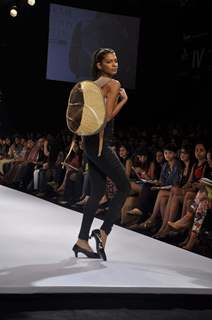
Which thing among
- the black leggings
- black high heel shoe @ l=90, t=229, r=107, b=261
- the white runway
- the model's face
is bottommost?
the white runway

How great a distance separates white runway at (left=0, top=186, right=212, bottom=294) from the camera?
2.06 meters

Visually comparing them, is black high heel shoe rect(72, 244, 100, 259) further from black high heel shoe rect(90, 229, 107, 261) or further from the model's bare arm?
the model's bare arm

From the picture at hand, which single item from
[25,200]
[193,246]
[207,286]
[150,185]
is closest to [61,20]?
[25,200]

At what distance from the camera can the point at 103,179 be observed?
2615mm

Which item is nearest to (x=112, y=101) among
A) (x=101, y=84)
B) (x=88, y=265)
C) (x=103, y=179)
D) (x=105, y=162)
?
(x=101, y=84)

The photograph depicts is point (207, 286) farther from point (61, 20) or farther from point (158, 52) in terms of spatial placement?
point (158, 52)

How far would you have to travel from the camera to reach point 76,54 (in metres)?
7.69

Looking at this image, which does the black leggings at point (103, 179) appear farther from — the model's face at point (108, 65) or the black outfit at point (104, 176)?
the model's face at point (108, 65)

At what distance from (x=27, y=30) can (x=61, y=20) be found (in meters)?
2.27

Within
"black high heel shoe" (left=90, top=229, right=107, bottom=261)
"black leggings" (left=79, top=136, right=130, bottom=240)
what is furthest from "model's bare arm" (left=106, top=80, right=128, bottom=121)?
"black high heel shoe" (left=90, top=229, right=107, bottom=261)

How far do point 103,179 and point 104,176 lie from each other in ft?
0.05

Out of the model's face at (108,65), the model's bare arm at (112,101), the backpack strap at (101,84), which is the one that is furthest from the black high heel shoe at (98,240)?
the model's face at (108,65)

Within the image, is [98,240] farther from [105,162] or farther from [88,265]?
[105,162]

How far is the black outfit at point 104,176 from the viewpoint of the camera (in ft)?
8.29
